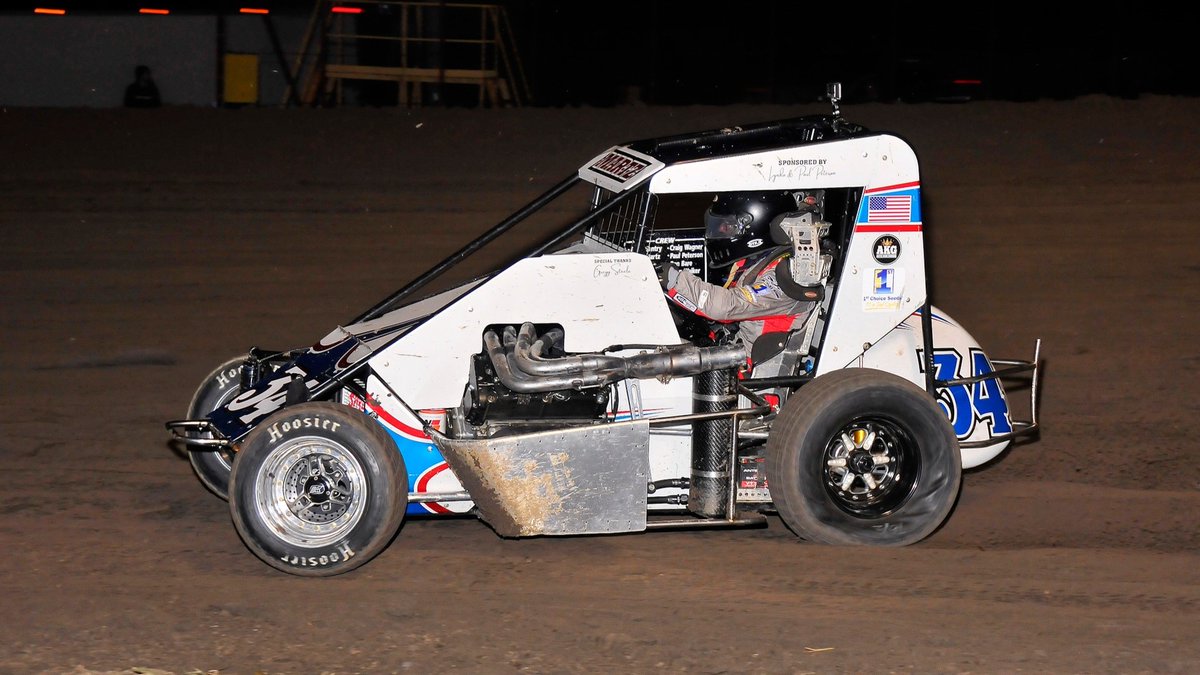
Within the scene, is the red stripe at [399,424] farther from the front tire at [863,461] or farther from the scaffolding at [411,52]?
the scaffolding at [411,52]

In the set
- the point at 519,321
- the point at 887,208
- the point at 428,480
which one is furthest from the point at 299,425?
the point at 887,208

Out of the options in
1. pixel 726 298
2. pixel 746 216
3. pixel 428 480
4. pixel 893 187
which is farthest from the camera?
pixel 746 216

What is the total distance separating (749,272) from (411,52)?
13.6 metres

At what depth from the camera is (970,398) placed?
19.0 ft

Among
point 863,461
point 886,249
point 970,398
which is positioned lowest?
point 863,461

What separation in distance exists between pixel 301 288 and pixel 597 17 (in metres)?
9.15

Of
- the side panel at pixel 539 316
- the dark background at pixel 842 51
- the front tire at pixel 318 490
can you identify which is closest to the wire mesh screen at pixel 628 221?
the side panel at pixel 539 316

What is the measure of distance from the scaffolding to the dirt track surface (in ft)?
8.63

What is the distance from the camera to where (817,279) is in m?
5.55

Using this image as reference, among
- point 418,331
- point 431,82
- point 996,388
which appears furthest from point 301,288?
point 431,82

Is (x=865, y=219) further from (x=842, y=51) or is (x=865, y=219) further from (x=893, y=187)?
(x=842, y=51)

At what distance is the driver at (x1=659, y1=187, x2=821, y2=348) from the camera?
5500 millimetres

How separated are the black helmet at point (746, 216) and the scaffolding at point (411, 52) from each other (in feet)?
40.0

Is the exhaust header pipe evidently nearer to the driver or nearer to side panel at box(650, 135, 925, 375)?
the driver
